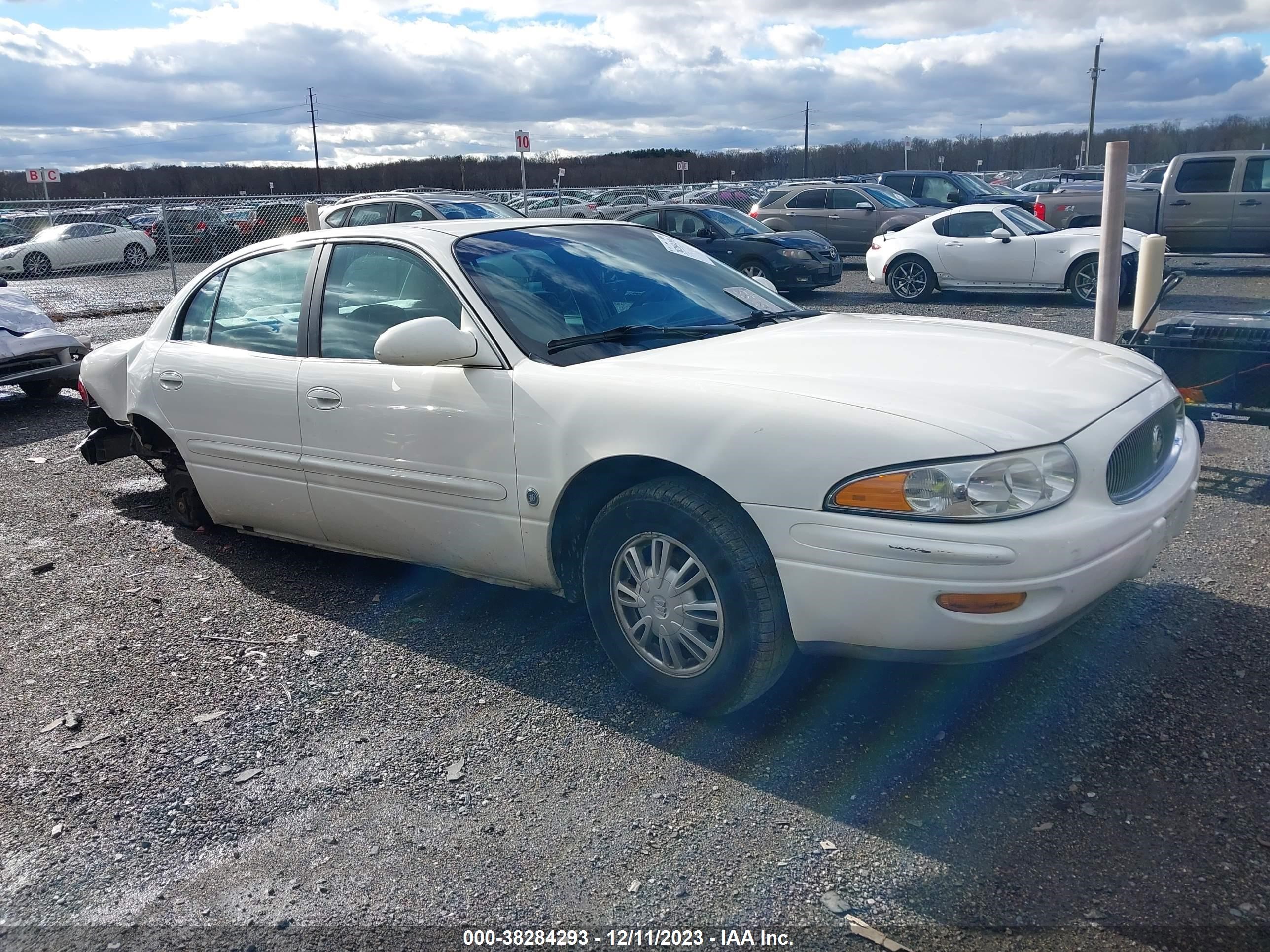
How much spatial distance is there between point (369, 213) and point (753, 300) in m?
10.8

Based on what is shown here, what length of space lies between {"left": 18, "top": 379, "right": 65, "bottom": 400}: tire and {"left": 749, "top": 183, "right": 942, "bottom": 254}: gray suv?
12747 mm

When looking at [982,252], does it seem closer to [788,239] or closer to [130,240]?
[788,239]

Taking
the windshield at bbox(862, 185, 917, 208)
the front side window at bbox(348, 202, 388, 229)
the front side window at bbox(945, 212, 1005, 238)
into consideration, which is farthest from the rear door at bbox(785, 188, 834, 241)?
the front side window at bbox(348, 202, 388, 229)

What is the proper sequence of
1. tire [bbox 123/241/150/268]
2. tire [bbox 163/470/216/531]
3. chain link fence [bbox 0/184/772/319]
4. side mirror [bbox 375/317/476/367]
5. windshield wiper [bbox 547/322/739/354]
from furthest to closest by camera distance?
tire [bbox 123/241/150/268], chain link fence [bbox 0/184/772/319], tire [bbox 163/470/216/531], windshield wiper [bbox 547/322/739/354], side mirror [bbox 375/317/476/367]

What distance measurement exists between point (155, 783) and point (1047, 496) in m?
2.78

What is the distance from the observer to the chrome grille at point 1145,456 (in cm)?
313

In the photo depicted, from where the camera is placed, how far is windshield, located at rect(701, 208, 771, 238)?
52.3 ft

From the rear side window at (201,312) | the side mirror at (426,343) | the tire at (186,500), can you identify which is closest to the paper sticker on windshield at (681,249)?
the side mirror at (426,343)

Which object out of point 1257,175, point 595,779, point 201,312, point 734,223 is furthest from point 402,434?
point 1257,175

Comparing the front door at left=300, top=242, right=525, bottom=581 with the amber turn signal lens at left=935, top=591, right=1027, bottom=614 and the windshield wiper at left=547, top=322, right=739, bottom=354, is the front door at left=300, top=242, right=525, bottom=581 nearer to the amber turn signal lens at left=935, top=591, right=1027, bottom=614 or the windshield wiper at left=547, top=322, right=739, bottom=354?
the windshield wiper at left=547, top=322, right=739, bottom=354

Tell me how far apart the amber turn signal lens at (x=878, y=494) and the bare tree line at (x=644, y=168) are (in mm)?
63872

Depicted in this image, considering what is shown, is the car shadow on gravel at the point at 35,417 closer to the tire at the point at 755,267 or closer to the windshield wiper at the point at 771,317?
the windshield wiper at the point at 771,317

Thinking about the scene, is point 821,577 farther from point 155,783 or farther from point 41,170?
point 41,170

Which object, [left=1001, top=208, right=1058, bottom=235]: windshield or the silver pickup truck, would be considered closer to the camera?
[left=1001, top=208, right=1058, bottom=235]: windshield
